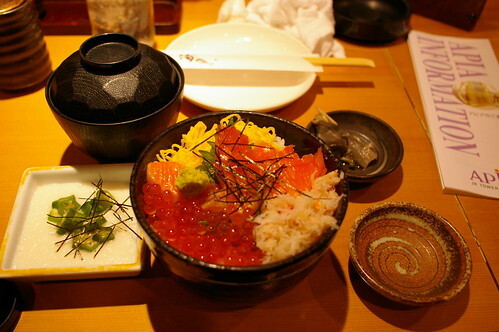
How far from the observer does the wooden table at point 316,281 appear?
1.04 metres

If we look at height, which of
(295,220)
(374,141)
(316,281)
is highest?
(295,220)

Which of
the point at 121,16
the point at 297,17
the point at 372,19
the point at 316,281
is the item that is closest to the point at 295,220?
the point at 316,281

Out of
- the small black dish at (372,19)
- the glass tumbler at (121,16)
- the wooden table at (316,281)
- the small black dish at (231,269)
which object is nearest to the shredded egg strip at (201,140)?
the small black dish at (231,269)

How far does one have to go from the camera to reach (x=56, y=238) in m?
1.10

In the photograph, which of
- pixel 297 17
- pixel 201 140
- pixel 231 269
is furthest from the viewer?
pixel 297 17

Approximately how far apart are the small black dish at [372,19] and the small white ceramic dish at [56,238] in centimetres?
147

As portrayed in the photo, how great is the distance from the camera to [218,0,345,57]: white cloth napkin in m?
1.96

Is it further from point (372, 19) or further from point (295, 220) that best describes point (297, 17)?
point (295, 220)

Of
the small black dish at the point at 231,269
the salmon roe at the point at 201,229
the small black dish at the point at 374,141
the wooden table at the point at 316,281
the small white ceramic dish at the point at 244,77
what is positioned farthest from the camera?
the small white ceramic dish at the point at 244,77

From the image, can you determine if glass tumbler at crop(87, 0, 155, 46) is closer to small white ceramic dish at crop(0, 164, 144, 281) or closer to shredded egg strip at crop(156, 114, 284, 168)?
small white ceramic dish at crop(0, 164, 144, 281)

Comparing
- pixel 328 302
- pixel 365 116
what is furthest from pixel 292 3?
pixel 328 302

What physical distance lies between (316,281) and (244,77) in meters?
1.01

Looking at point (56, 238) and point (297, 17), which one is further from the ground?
point (297, 17)

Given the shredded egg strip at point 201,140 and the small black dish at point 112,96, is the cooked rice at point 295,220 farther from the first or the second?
the small black dish at point 112,96
